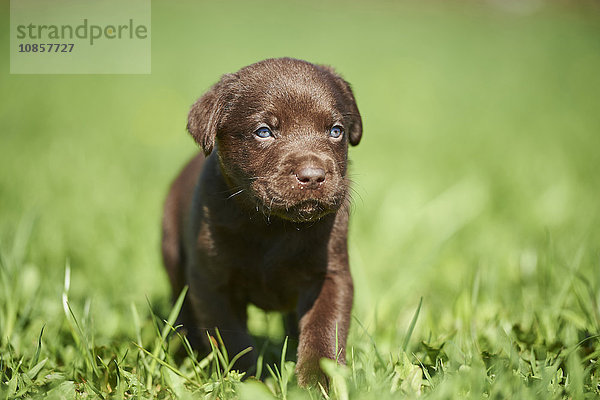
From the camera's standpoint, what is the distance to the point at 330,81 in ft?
9.96

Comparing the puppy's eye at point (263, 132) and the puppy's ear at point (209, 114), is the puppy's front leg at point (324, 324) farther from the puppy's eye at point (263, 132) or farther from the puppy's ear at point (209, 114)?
the puppy's ear at point (209, 114)

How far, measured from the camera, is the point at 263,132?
286 centimetres

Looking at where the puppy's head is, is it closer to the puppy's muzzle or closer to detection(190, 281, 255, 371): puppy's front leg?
the puppy's muzzle

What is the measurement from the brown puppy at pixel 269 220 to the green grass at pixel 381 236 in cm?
22

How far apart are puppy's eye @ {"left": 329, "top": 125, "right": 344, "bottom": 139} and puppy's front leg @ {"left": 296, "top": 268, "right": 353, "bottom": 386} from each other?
0.64 meters

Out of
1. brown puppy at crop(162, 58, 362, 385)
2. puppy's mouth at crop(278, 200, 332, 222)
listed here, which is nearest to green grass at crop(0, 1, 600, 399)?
brown puppy at crop(162, 58, 362, 385)

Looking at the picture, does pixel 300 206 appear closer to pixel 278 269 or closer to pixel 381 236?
pixel 278 269

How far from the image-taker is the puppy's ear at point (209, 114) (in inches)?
114

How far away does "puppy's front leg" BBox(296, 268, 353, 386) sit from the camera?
2.64 m

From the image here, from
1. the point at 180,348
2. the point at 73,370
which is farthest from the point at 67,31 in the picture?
the point at 73,370

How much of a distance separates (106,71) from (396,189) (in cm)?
798

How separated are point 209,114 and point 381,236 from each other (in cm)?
253

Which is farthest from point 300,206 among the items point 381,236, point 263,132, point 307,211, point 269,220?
point 381,236

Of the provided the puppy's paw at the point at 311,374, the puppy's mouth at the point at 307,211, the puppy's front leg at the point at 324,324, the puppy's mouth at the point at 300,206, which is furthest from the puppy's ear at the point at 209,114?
the puppy's paw at the point at 311,374
